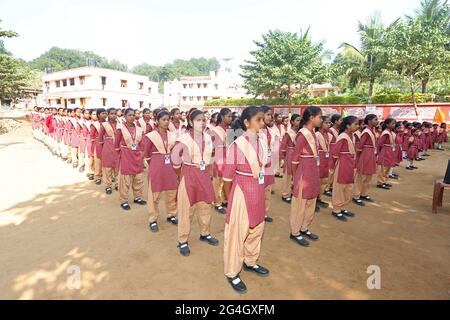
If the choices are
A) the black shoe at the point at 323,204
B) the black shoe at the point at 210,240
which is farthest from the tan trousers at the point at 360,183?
the black shoe at the point at 210,240

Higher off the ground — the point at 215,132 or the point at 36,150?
the point at 215,132

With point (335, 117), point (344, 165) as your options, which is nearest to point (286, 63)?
point (335, 117)

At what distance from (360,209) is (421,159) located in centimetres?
787

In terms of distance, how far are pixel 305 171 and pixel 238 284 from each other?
1.86 metres

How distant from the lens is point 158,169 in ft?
15.1

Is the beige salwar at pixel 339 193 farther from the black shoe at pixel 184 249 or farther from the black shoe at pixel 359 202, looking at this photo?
the black shoe at pixel 184 249

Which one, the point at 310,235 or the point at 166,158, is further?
the point at 166,158

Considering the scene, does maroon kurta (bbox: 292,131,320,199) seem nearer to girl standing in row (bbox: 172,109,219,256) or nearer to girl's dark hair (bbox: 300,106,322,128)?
girl's dark hair (bbox: 300,106,322,128)

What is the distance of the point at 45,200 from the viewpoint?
6277 mm

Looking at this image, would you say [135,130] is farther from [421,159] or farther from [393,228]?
[421,159]

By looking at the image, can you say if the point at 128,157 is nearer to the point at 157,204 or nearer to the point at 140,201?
the point at 140,201

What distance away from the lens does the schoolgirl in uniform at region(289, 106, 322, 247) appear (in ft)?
13.7

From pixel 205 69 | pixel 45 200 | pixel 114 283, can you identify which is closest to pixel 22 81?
pixel 45 200

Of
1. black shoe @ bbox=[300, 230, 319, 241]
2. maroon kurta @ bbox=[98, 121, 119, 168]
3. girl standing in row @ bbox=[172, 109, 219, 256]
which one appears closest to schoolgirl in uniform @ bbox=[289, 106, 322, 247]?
black shoe @ bbox=[300, 230, 319, 241]
